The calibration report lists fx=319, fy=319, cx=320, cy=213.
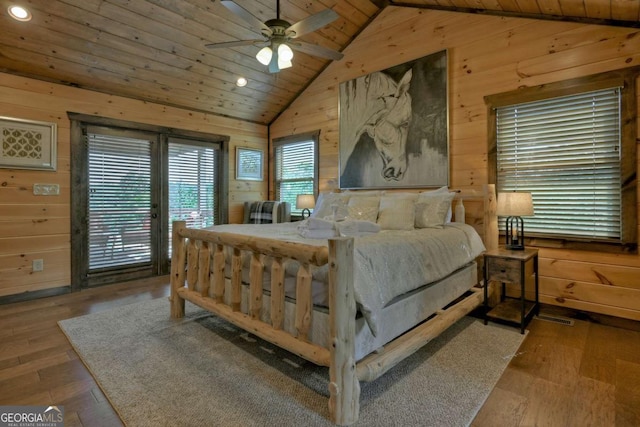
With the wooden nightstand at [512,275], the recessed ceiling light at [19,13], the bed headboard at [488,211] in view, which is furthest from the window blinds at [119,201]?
the wooden nightstand at [512,275]

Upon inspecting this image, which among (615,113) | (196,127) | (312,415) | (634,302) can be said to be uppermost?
Answer: (196,127)

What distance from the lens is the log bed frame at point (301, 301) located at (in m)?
1.47

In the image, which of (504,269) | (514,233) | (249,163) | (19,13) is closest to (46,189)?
(19,13)

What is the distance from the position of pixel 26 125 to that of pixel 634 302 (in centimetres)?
597

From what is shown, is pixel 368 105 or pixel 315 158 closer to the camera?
pixel 368 105

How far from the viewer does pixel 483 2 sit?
3.13 m

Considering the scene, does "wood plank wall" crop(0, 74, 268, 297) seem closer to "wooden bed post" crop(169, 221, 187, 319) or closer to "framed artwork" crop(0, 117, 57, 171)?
"framed artwork" crop(0, 117, 57, 171)

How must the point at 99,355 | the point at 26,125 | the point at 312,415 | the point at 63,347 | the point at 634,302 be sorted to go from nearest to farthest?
1. the point at 312,415
2. the point at 99,355
3. the point at 63,347
4. the point at 634,302
5. the point at 26,125

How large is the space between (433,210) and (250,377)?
215cm

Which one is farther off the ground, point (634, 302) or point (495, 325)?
point (634, 302)

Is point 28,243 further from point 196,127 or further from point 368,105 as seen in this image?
point 368,105

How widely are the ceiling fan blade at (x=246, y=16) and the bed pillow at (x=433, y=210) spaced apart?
80.3 inches

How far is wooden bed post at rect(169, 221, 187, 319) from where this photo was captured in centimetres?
278

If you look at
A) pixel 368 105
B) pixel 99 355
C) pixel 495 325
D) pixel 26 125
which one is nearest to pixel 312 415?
pixel 99 355
